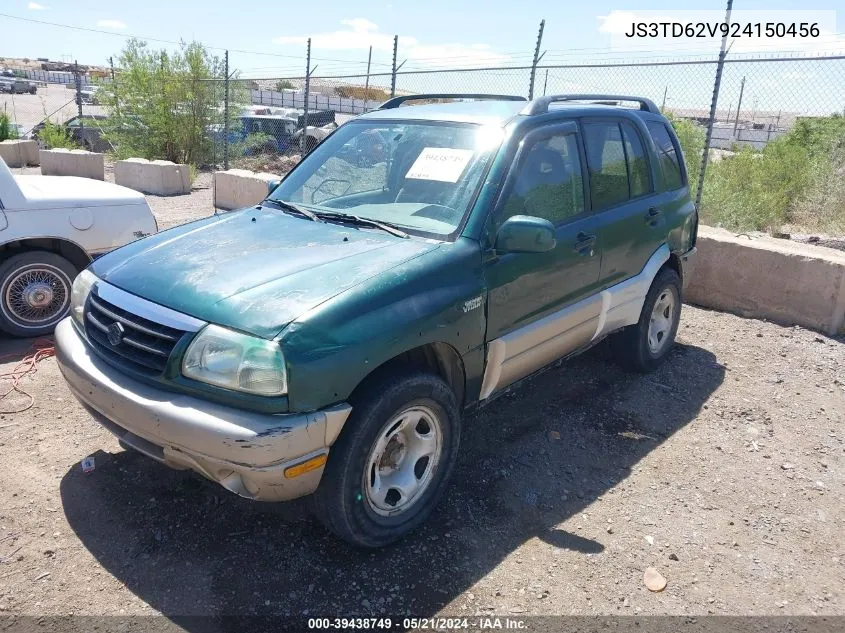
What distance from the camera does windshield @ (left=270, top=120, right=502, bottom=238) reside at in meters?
3.41

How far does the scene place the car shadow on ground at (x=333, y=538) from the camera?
2.79 meters

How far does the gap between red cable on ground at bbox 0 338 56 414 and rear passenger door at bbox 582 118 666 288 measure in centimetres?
388

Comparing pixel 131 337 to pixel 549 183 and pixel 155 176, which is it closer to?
pixel 549 183

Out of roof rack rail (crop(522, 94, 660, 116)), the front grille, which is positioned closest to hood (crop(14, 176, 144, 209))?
the front grille

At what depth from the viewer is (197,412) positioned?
101 inches

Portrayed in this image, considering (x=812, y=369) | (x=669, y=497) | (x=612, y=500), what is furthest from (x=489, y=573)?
(x=812, y=369)

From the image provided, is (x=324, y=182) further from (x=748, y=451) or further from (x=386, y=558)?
(x=748, y=451)

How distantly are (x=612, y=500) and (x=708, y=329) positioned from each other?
3326 millimetres

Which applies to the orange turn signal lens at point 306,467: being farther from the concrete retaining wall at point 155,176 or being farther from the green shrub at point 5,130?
the green shrub at point 5,130

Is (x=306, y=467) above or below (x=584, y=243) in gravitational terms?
below

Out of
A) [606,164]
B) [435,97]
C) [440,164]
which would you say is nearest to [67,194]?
[435,97]

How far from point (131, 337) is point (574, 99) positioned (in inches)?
121

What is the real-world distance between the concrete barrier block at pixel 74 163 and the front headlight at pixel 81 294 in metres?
11.6

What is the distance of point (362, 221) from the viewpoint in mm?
3482
